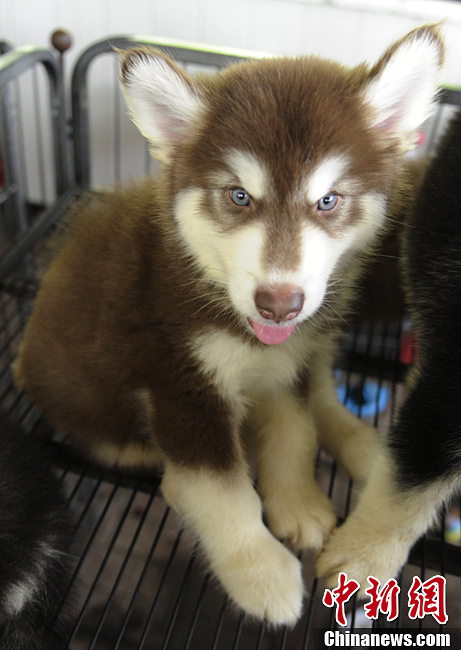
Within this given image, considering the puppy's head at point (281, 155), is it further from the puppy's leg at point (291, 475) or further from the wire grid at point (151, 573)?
the wire grid at point (151, 573)

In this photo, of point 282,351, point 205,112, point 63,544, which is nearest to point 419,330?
point 282,351

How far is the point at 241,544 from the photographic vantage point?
4.06 ft

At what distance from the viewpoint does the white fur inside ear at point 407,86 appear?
41.8 inches

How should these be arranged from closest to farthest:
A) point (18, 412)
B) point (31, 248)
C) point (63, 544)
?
point (63, 544)
point (18, 412)
point (31, 248)

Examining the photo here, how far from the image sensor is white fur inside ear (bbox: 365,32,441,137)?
106cm

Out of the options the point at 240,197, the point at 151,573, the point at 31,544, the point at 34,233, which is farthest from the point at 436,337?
the point at 34,233

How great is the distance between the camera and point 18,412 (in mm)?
1566

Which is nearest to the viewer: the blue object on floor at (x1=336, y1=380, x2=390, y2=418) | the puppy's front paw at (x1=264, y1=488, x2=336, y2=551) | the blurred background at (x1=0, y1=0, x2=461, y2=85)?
the puppy's front paw at (x1=264, y1=488, x2=336, y2=551)

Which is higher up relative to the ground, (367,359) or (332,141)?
(332,141)

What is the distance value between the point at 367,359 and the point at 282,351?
0.58m

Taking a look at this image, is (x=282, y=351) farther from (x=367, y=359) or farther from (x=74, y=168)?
(x=74, y=168)

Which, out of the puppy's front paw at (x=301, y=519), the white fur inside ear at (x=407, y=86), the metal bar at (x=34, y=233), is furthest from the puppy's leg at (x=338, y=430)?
the metal bar at (x=34, y=233)

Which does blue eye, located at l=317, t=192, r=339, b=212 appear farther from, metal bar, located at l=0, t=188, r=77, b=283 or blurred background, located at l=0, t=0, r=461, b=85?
blurred background, located at l=0, t=0, r=461, b=85

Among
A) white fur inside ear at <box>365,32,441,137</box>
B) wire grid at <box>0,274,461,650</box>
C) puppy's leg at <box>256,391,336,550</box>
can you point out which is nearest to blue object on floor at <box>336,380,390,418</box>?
wire grid at <box>0,274,461,650</box>
